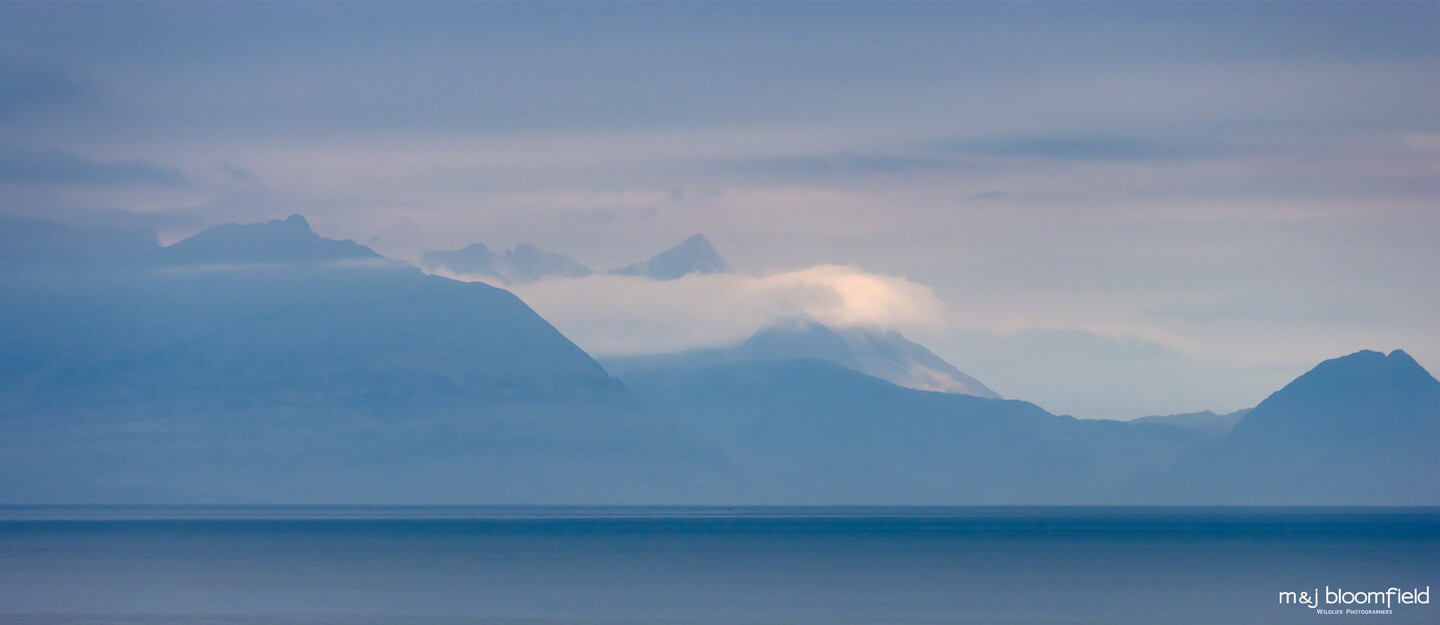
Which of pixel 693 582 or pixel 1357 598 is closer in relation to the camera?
pixel 1357 598

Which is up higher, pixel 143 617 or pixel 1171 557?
pixel 1171 557

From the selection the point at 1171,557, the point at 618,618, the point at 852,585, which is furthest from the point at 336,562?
the point at 1171,557

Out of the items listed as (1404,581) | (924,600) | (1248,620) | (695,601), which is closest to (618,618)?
(695,601)

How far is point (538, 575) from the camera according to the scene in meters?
121

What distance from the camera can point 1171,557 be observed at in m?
148

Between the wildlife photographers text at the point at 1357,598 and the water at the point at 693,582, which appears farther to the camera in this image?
the wildlife photographers text at the point at 1357,598

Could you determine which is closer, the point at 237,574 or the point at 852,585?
the point at 852,585

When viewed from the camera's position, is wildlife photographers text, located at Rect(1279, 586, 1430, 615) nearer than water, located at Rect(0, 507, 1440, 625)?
No

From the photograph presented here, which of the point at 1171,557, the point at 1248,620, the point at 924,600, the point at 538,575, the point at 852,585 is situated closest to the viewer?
the point at 1248,620

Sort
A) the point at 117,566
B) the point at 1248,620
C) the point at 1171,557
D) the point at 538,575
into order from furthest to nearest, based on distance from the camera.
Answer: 1. the point at 1171,557
2. the point at 117,566
3. the point at 538,575
4. the point at 1248,620

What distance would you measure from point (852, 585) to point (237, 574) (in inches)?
1700

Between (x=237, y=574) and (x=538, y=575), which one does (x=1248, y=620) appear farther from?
(x=237, y=574)

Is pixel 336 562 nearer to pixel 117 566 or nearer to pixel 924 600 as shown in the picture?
pixel 117 566

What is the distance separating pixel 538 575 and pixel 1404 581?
5649 centimetres
